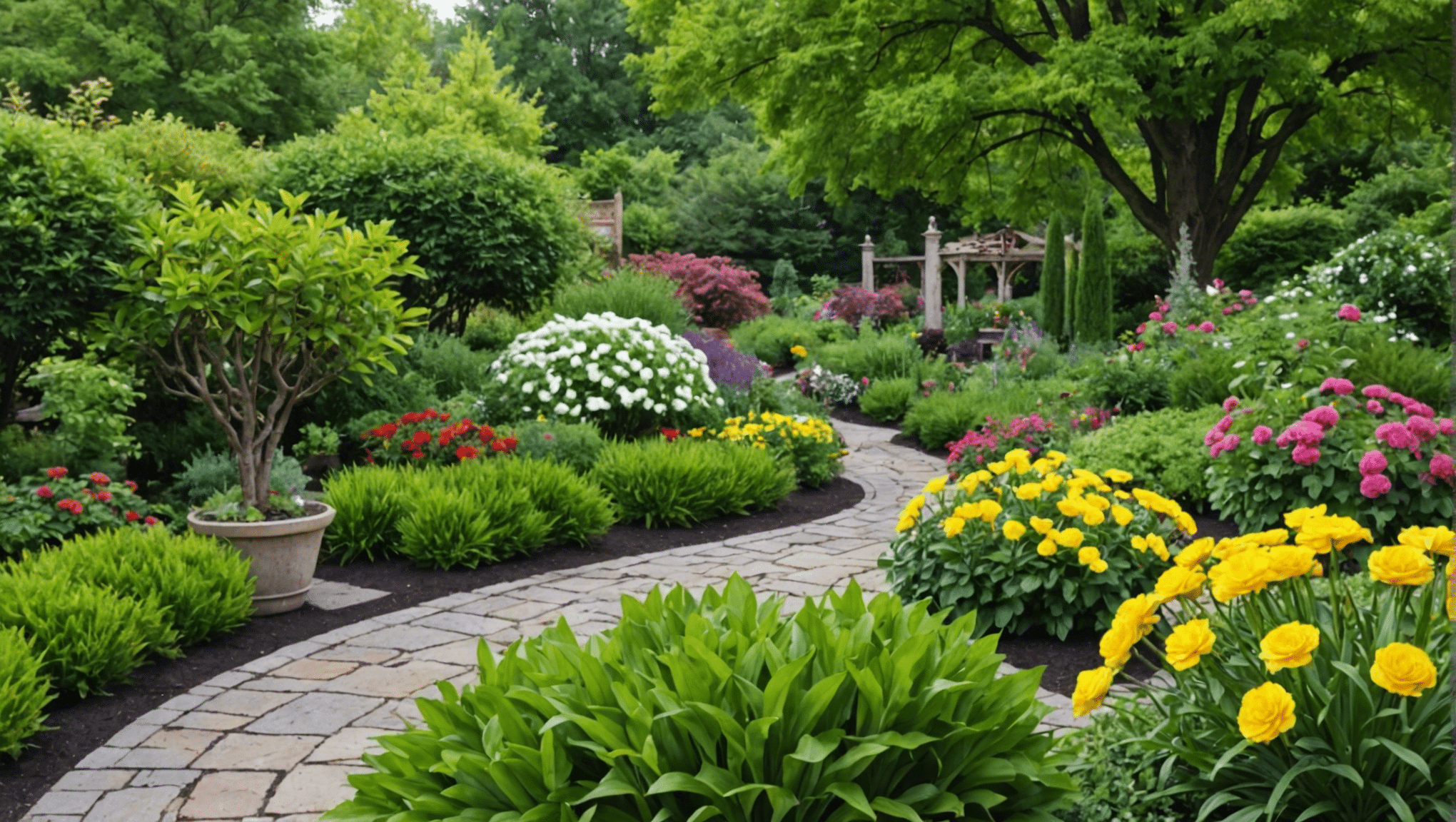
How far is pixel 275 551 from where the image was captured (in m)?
4.79

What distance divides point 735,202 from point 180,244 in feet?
76.0

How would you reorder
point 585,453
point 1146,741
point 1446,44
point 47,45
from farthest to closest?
point 47,45
point 1446,44
point 585,453
point 1146,741

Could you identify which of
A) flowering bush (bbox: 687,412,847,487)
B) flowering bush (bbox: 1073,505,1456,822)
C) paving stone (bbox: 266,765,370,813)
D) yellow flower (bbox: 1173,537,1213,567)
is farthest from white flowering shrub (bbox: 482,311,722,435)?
flowering bush (bbox: 1073,505,1456,822)

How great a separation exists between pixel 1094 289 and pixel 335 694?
14176 mm

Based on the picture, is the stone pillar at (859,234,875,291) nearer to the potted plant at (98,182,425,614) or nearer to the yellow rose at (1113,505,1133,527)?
the potted plant at (98,182,425,614)

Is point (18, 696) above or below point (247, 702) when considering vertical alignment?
above

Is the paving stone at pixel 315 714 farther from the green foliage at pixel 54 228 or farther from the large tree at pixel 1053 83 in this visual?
the large tree at pixel 1053 83

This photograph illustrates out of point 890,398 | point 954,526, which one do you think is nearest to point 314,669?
point 954,526

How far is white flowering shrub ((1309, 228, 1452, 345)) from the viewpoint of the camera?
1005cm

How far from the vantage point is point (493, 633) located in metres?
4.52

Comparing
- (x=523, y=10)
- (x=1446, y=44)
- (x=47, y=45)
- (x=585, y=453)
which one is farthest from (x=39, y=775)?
(x=523, y=10)

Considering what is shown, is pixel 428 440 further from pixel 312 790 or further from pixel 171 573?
pixel 312 790

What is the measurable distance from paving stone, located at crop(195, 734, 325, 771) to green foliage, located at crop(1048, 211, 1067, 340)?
16672mm

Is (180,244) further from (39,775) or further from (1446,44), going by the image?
(1446,44)
